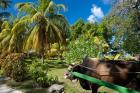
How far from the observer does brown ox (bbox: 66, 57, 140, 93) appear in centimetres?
596

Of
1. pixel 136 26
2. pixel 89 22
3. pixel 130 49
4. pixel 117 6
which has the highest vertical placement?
pixel 89 22

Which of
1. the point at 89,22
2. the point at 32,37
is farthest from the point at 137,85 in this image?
the point at 89,22

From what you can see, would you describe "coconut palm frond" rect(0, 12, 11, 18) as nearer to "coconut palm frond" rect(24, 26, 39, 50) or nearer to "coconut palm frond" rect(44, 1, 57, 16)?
"coconut palm frond" rect(44, 1, 57, 16)

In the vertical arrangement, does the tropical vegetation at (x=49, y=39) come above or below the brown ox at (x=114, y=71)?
above

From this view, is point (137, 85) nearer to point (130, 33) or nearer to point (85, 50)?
point (130, 33)

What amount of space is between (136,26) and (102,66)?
9976 mm

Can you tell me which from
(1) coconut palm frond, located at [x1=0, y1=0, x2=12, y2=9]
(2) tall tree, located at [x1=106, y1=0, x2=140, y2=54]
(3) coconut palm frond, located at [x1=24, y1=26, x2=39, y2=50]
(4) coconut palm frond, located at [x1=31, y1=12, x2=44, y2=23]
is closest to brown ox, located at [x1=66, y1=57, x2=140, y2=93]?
(2) tall tree, located at [x1=106, y1=0, x2=140, y2=54]

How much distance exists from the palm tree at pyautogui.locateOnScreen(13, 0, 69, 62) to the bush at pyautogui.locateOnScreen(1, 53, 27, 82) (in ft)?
32.7

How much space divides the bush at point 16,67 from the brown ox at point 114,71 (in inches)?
423

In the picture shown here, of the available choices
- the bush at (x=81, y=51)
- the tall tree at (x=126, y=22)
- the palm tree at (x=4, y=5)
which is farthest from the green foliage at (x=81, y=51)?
the palm tree at (x=4, y=5)

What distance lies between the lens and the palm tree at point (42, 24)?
28266 millimetres

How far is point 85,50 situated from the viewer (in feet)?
64.6

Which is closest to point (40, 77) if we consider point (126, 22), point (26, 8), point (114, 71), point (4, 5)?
point (126, 22)

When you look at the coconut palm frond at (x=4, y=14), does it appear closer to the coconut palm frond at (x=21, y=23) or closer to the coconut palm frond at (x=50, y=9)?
the coconut palm frond at (x=21, y=23)
